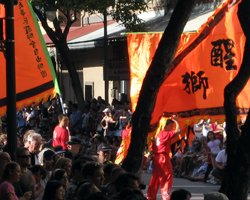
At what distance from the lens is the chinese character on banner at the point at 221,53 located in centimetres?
1556

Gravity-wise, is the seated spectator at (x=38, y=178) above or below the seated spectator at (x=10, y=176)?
below

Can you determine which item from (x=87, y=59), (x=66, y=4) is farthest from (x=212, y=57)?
(x=87, y=59)

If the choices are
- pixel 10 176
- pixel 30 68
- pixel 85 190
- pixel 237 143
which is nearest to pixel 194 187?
pixel 30 68

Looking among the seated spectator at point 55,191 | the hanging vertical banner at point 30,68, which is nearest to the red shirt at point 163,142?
the hanging vertical banner at point 30,68

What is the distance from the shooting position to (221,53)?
15.4m

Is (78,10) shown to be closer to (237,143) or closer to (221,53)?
(221,53)

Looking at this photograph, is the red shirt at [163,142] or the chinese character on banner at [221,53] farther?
the red shirt at [163,142]

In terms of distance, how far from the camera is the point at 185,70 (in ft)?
50.6

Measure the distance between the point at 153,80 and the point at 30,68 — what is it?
2004mm

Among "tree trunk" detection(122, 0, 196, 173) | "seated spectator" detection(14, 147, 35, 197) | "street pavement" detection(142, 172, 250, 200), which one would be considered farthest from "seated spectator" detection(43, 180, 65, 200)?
"street pavement" detection(142, 172, 250, 200)

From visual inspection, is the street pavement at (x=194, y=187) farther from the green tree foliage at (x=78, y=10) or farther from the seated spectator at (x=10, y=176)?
the seated spectator at (x=10, y=176)

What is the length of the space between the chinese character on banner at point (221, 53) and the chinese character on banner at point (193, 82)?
13.6 inches

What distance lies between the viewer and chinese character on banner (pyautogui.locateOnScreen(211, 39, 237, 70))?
1556cm

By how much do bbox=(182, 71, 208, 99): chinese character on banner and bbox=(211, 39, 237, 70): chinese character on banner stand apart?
1.13 ft
